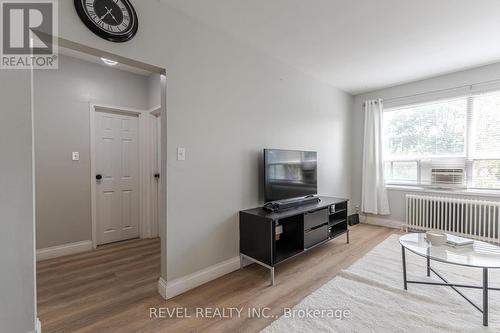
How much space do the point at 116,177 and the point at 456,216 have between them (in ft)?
16.7

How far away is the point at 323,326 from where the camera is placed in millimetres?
1613

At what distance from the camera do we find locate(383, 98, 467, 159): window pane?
3512mm

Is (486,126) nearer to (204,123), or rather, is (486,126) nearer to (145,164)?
(204,123)

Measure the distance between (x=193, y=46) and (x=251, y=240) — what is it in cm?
203

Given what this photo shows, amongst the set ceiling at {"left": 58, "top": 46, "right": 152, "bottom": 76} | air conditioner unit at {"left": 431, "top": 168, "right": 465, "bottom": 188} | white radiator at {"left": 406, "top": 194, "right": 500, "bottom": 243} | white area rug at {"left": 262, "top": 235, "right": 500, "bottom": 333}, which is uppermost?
ceiling at {"left": 58, "top": 46, "right": 152, "bottom": 76}

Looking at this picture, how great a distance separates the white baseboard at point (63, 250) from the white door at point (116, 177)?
182mm

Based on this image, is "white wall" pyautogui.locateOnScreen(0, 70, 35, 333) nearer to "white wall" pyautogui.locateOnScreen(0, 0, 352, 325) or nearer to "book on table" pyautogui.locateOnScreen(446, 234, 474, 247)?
"white wall" pyautogui.locateOnScreen(0, 0, 352, 325)

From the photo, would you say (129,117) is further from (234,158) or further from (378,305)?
(378,305)

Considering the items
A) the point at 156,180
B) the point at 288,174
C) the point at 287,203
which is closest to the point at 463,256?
the point at 287,203

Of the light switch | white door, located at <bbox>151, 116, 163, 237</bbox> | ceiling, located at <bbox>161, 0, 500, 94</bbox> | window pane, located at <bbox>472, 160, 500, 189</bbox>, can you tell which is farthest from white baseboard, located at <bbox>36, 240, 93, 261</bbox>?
window pane, located at <bbox>472, 160, 500, 189</bbox>

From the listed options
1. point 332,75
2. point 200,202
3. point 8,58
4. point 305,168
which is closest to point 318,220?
point 305,168

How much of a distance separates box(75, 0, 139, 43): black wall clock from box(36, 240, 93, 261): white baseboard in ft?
8.77

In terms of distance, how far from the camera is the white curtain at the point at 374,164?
13.4 ft

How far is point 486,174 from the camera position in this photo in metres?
3.28
